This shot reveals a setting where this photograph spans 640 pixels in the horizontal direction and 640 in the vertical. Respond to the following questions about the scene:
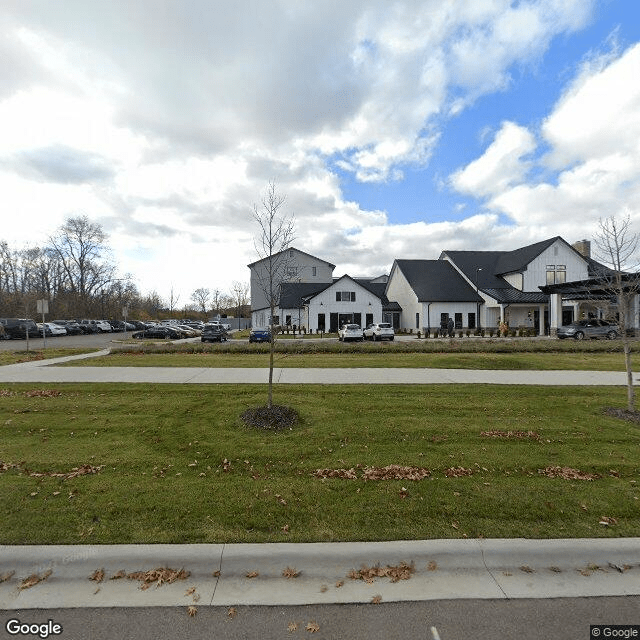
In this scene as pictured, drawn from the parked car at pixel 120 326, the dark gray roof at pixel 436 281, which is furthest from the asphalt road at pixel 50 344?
the dark gray roof at pixel 436 281

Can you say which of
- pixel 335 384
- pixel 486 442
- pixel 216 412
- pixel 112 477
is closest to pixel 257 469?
pixel 112 477

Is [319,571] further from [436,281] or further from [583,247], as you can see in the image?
[583,247]

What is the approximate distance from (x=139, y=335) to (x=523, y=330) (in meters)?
38.1

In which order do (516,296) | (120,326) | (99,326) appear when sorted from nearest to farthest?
(516,296)
(99,326)
(120,326)

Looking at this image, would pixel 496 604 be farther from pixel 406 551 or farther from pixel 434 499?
pixel 434 499

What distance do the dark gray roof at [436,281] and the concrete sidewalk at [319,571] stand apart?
38.7 metres

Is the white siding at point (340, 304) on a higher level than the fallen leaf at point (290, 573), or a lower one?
higher

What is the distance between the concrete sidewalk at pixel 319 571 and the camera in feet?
9.39

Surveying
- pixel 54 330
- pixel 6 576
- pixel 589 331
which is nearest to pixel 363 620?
pixel 6 576

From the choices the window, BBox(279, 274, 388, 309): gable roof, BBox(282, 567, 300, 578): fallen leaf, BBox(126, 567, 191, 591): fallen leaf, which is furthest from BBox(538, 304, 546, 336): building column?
BBox(126, 567, 191, 591): fallen leaf

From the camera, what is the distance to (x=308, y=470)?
16.3 feet

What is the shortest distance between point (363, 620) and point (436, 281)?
43.6 m

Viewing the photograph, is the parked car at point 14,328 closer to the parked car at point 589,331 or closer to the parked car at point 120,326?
the parked car at point 120,326

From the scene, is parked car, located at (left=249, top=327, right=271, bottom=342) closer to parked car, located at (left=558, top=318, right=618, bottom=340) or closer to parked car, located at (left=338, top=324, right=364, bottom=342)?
parked car, located at (left=338, top=324, right=364, bottom=342)
